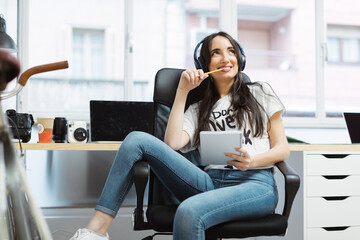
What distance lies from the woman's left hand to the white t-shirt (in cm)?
10

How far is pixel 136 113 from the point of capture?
1979 millimetres

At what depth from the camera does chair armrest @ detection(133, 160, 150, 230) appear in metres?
1.22

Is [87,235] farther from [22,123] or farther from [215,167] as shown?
[22,123]

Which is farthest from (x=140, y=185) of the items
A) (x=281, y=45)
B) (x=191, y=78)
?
(x=281, y=45)

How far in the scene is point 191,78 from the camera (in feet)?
4.75

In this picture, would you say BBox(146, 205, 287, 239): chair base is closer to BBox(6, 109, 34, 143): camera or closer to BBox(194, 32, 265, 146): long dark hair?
BBox(194, 32, 265, 146): long dark hair

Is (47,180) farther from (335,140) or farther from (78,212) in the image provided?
(335,140)

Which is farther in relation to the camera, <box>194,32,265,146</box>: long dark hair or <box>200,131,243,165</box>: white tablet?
<box>194,32,265,146</box>: long dark hair

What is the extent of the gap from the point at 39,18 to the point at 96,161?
41.3 inches

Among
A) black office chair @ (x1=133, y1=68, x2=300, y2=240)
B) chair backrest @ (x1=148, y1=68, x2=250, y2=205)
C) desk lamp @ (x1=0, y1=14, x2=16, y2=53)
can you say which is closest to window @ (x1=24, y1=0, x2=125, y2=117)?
desk lamp @ (x1=0, y1=14, x2=16, y2=53)

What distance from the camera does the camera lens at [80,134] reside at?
192 centimetres

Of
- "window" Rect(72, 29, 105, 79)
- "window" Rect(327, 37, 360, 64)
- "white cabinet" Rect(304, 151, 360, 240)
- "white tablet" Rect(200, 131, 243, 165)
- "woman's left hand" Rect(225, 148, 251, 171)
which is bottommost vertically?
"white cabinet" Rect(304, 151, 360, 240)

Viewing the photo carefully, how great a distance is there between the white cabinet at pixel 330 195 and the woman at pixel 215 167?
380 mm

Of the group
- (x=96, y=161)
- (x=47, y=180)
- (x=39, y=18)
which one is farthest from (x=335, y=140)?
(x=39, y=18)
